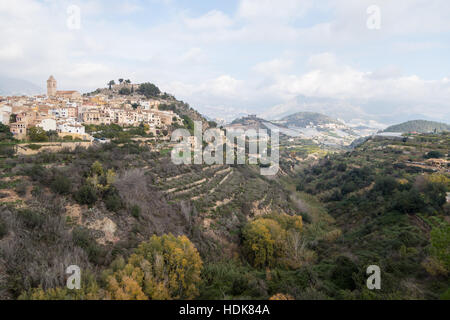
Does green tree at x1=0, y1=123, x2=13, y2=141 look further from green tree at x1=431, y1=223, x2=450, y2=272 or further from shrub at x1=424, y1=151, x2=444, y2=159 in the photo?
shrub at x1=424, y1=151, x2=444, y2=159

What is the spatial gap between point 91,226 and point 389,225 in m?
22.6

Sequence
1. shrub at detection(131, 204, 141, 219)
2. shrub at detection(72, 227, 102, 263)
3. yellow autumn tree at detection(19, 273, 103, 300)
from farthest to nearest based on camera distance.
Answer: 1. shrub at detection(131, 204, 141, 219)
2. shrub at detection(72, 227, 102, 263)
3. yellow autumn tree at detection(19, 273, 103, 300)

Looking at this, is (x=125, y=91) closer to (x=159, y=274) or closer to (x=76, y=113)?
(x=76, y=113)

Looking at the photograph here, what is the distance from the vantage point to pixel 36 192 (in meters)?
14.4

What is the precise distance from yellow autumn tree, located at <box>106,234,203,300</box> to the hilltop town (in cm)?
2228

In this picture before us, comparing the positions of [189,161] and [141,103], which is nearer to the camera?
[189,161]

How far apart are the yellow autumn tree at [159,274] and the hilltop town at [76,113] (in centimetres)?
2228

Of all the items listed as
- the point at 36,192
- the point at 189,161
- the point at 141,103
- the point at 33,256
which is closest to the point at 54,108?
the point at 141,103

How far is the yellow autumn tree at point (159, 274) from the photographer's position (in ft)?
28.8

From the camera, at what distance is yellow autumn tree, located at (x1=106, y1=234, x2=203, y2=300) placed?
28.8 feet

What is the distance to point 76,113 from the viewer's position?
1531 inches

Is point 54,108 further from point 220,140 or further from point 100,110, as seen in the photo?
point 220,140

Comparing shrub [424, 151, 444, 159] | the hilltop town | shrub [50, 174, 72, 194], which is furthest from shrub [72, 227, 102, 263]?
shrub [424, 151, 444, 159]

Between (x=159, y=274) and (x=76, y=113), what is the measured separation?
125 feet
